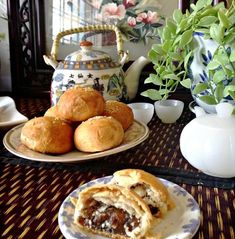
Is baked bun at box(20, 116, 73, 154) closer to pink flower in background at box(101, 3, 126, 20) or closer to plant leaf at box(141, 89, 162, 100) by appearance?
plant leaf at box(141, 89, 162, 100)

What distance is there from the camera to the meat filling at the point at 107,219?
13.7 inches

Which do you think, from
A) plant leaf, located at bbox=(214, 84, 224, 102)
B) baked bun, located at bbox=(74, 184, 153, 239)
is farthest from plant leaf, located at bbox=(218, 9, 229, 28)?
baked bun, located at bbox=(74, 184, 153, 239)

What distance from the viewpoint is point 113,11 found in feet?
3.14

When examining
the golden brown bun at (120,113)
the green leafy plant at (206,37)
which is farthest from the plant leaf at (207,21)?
the golden brown bun at (120,113)

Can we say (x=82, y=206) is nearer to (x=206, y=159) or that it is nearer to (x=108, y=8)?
(x=206, y=159)

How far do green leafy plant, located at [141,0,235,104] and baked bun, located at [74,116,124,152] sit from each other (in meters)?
0.17

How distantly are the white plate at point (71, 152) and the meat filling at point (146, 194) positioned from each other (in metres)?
0.16

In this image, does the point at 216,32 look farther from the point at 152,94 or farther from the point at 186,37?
the point at 152,94

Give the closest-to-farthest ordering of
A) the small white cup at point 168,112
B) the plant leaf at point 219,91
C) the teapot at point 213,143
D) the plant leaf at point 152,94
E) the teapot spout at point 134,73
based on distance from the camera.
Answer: the teapot at point 213,143 → the plant leaf at point 219,91 → the plant leaf at point 152,94 → the small white cup at point 168,112 → the teapot spout at point 134,73

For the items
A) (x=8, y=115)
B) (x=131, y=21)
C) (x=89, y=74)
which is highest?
(x=131, y=21)

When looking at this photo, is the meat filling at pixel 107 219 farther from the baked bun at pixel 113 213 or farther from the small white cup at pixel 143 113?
the small white cup at pixel 143 113

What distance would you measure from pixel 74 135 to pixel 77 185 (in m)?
0.09

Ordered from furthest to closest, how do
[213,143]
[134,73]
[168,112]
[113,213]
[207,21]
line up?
[134,73] < [168,112] < [207,21] < [213,143] < [113,213]

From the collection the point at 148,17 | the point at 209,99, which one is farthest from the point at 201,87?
the point at 148,17
